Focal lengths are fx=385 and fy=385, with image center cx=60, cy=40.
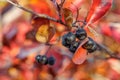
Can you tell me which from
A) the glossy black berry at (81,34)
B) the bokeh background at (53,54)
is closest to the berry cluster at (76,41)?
the glossy black berry at (81,34)

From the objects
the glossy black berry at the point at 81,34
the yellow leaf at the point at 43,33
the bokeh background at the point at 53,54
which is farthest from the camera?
the bokeh background at the point at 53,54

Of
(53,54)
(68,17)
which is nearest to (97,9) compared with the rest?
(68,17)

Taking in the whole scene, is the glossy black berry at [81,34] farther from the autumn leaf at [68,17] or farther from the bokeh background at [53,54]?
the bokeh background at [53,54]


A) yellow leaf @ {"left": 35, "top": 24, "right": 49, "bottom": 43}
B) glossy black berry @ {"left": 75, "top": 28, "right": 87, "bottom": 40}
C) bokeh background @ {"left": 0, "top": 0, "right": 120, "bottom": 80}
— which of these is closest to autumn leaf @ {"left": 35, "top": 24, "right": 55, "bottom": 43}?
yellow leaf @ {"left": 35, "top": 24, "right": 49, "bottom": 43}

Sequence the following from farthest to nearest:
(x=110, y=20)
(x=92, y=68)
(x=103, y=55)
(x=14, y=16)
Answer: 1. (x=14, y=16)
2. (x=110, y=20)
3. (x=92, y=68)
4. (x=103, y=55)

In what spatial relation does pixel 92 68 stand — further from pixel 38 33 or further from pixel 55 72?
pixel 38 33

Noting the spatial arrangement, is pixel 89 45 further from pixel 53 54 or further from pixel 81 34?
pixel 53 54

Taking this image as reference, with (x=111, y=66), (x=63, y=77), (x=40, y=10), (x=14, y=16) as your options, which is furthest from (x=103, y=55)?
(x=14, y=16)
